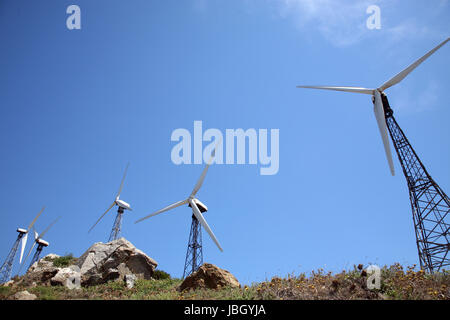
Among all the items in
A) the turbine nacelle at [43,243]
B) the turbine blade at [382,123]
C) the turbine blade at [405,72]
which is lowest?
the turbine nacelle at [43,243]

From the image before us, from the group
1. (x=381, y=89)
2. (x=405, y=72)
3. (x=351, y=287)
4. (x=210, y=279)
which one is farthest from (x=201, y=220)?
(x=405, y=72)

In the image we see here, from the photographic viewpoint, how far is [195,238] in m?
30.0

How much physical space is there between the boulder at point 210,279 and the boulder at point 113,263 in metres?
9.02

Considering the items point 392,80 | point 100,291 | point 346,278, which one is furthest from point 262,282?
point 392,80

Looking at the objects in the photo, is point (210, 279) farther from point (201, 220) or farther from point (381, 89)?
point (381, 89)

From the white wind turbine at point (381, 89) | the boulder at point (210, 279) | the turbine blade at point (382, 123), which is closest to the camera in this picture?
the boulder at point (210, 279)

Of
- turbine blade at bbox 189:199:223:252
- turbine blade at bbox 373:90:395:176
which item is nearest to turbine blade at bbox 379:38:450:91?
turbine blade at bbox 373:90:395:176

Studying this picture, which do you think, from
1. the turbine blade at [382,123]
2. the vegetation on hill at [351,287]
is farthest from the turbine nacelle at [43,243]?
the turbine blade at [382,123]

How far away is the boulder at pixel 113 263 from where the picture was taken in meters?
22.8

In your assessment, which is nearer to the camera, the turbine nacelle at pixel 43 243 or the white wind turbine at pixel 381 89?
the white wind turbine at pixel 381 89

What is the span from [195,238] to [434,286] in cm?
2263

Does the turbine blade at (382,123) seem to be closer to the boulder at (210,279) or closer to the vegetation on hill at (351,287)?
the vegetation on hill at (351,287)

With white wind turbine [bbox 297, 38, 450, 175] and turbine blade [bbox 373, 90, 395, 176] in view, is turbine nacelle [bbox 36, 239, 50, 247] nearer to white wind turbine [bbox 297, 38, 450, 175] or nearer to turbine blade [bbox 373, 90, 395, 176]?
white wind turbine [bbox 297, 38, 450, 175]

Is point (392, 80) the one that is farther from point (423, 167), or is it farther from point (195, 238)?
point (195, 238)
